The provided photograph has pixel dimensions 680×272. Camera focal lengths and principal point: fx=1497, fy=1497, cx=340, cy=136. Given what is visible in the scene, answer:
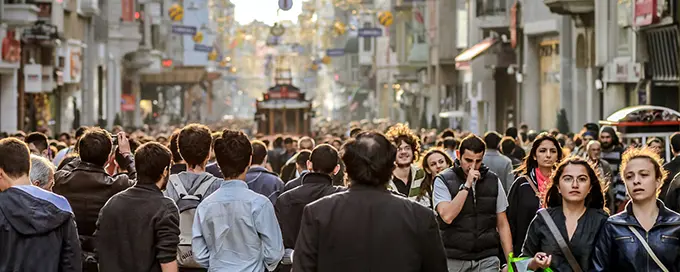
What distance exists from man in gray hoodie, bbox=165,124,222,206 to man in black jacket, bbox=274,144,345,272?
3.28 feet

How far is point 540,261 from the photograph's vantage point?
7.91 m

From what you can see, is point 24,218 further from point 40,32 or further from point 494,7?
point 494,7

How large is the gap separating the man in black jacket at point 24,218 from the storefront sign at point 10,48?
3133 centimetres

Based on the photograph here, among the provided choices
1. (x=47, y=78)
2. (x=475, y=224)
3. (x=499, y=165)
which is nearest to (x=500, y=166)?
(x=499, y=165)

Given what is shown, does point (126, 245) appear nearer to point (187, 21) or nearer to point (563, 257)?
point (563, 257)

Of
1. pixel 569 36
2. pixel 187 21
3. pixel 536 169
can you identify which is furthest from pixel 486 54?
pixel 187 21

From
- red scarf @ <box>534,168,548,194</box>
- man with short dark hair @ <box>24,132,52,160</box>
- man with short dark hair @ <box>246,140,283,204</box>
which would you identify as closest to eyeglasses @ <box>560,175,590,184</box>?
red scarf @ <box>534,168,548,194</box>

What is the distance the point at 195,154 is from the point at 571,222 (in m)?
2.59

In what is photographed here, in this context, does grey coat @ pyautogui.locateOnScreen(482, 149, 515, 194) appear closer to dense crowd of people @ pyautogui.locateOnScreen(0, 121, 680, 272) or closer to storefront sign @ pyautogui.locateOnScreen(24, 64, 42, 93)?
dense crowd of people @ pyautogui.locateOnScreen(0, 121, 680, 272)

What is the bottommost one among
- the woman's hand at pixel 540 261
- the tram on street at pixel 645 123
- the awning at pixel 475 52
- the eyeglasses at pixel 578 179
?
the woman's hand at pixel 540 261

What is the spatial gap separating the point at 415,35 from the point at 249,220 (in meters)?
69.3

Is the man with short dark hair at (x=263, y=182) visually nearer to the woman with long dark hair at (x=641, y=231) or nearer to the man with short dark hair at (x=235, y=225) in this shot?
the man with short dark hair at (x=235, y=225)

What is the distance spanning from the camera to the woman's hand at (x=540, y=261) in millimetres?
7898

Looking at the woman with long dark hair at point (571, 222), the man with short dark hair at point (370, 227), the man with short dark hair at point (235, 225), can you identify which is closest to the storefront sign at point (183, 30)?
the man with short dark hair at point (235, 225)
